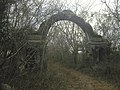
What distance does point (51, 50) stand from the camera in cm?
2631

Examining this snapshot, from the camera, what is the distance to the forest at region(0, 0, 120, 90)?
893 cm

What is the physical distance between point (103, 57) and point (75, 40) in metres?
5.64

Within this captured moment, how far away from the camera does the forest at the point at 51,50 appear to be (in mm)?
8930

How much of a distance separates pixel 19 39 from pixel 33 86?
262 cm

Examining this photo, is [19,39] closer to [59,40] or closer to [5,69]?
[5,69]

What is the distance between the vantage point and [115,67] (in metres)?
15.7

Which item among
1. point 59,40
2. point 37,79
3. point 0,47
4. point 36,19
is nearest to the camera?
point 0,47

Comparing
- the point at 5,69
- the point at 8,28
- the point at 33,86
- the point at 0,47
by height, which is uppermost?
the point at 8,28

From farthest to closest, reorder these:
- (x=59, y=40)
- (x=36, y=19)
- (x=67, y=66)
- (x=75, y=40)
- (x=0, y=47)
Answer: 1. (x=59, y=40)
2. (x=75, y=40)
3. (x=67, y=66)
4. (x=36, y=19)
5. (x=0, y=47)

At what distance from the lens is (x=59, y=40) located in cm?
2656

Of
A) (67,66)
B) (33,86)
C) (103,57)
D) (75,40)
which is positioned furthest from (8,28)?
(75,40)

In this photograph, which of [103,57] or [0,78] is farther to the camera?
[103,57]

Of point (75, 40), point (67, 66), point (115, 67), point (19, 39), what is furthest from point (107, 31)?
point (19, 39)

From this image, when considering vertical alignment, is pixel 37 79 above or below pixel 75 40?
below
